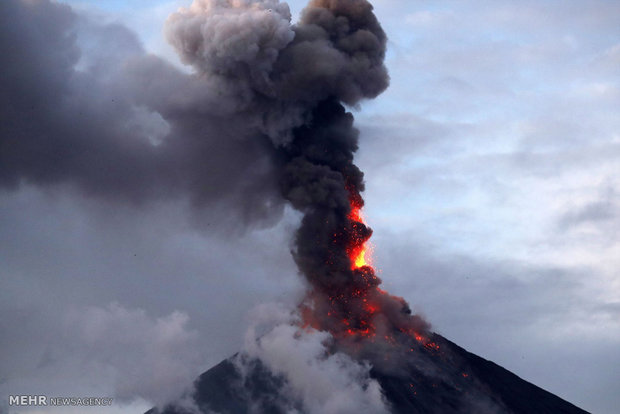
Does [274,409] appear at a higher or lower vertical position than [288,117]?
lower

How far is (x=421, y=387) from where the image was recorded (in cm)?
10275

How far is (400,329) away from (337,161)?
2071cm

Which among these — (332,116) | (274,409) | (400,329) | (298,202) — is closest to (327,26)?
(332,116)

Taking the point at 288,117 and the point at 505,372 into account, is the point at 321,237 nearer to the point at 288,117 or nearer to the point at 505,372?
the point at 288,117

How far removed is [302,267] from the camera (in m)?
98.4

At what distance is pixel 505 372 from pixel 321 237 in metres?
31.2

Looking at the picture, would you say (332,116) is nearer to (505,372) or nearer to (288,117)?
(288,117)

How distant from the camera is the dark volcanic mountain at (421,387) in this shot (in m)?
102

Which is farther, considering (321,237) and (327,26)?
(327,26)

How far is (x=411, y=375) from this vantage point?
10406 cm

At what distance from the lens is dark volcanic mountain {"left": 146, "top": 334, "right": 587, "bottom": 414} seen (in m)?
102

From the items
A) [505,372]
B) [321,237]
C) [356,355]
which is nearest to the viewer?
[321,237]

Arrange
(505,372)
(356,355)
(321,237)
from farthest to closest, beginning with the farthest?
(505,372) < (356,355) < (321,237)

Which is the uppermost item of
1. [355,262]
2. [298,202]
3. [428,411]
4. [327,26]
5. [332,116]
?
[327,26]
